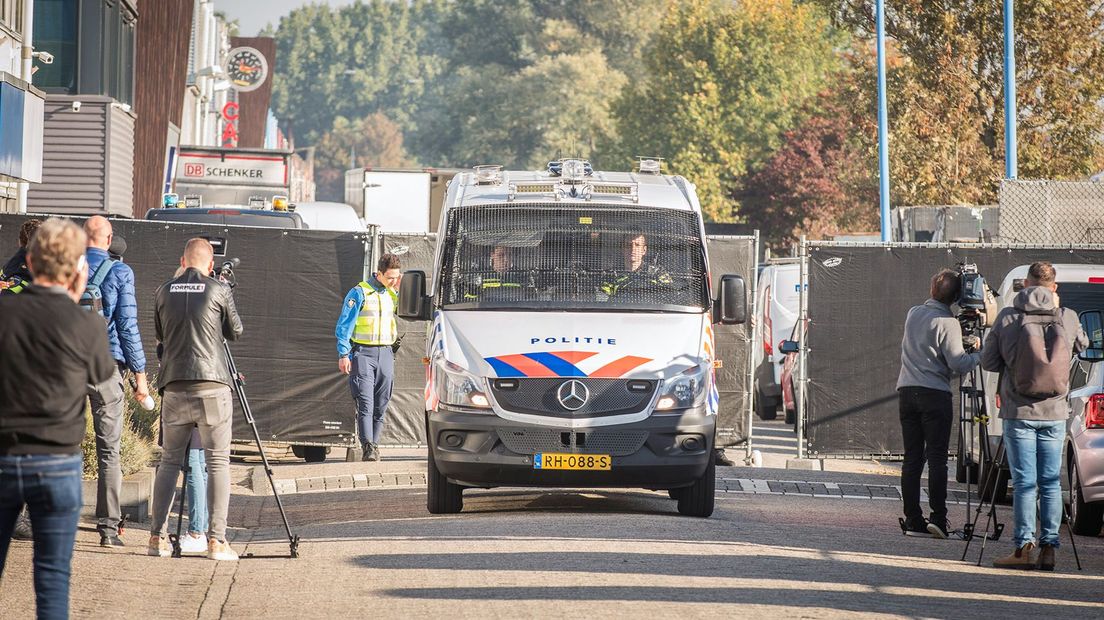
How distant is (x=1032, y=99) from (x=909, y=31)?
271 cm

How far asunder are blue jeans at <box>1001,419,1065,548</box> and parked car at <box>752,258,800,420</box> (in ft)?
34.6

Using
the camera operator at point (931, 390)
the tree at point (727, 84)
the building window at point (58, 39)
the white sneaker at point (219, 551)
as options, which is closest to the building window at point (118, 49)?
the building window at point (58, 39)

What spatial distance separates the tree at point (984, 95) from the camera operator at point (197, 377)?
897 inches

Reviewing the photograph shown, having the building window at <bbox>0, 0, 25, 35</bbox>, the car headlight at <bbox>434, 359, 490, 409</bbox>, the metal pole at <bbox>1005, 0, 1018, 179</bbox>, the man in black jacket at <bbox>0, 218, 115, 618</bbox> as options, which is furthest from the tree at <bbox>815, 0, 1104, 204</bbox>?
the man in black jacket at <bbox>0, 218, 115, 618</bbox>

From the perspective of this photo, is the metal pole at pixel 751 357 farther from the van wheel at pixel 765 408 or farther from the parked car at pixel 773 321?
the van wheel at pixel 765 408

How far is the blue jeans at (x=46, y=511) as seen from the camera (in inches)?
284

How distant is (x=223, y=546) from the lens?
11219 millimetres

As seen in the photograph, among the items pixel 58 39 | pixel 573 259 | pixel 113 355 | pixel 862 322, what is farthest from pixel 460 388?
pixel 58 39

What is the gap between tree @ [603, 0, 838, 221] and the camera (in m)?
71.2

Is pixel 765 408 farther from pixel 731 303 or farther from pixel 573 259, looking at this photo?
pixel 573 259

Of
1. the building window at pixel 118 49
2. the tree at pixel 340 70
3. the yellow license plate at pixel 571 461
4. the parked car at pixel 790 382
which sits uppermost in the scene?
the tree at pixel 340 70

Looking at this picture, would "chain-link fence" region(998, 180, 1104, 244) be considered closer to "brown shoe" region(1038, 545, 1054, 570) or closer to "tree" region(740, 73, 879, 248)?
"brown shoe" region(1038, 545, 1054, 570)

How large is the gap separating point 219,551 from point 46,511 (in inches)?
156

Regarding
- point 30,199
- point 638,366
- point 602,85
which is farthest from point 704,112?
point 638,366
